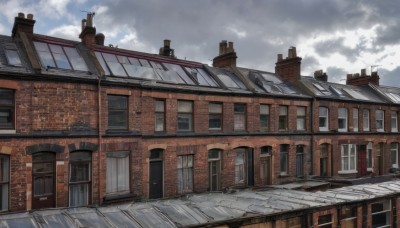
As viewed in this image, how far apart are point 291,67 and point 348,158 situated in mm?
8298

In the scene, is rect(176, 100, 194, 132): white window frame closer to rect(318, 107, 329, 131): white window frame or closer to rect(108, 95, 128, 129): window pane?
rect(108, 95, 128, 129): window pane

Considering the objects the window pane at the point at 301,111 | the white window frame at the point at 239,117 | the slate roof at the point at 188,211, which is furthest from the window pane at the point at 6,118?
the window pane at the point at 301,111

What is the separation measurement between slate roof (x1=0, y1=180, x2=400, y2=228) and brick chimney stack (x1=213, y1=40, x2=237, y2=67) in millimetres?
10582

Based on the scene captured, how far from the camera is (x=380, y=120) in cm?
3017

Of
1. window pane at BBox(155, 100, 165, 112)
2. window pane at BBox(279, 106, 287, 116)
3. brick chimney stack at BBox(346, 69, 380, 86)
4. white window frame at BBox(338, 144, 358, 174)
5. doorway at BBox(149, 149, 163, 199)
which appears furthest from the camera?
brick chimney stack at BBox(346, 69, 380, 86)

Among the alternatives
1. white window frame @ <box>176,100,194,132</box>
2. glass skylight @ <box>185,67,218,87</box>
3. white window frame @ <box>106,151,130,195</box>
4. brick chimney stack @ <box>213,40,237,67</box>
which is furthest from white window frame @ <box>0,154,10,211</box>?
brick chimney stack @ <box>213,40,237,67</box>

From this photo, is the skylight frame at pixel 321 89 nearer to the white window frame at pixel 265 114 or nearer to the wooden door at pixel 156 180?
the white window frame at pixel 265 114

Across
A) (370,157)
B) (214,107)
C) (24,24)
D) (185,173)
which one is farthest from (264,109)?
(24,24)

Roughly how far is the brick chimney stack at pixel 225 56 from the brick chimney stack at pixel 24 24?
42.4 feet

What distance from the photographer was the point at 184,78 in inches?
806

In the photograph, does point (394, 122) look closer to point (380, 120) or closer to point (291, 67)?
point (380, 120)

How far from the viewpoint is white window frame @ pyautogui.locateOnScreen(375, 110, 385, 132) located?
1171 inches

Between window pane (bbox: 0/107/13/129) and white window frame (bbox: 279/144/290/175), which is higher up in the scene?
window pane (bbox: 0/107/13/129)

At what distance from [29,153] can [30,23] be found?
667 cm
